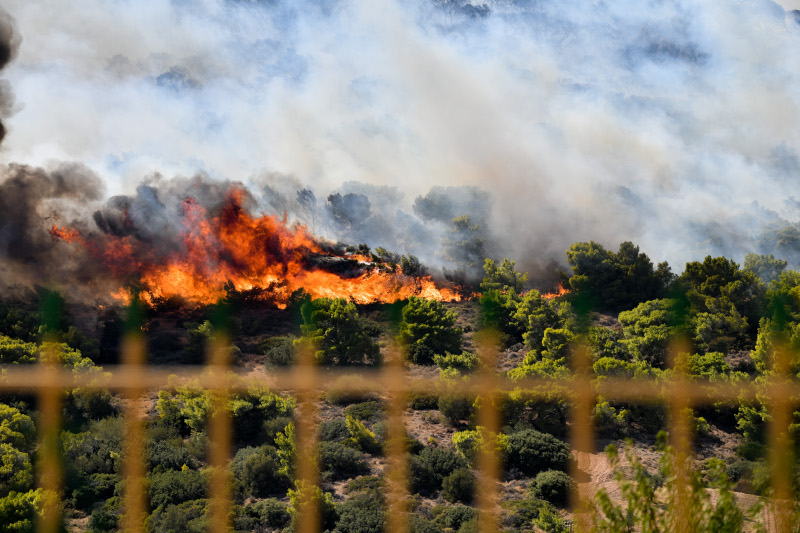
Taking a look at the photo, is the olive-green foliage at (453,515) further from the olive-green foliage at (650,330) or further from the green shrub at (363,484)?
the olive-green foliage at (650,330)

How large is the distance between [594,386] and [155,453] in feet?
57.5

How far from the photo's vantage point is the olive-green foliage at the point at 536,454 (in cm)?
2536

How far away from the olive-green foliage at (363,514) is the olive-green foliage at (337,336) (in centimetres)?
1198

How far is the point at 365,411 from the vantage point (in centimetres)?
3014

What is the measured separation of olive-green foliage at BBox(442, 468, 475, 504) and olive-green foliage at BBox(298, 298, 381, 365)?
461 inches

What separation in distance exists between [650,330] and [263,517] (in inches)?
840

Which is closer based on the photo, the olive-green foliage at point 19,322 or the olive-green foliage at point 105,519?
the olive-green foliage at point 105,519

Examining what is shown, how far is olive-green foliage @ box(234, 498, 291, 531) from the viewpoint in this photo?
21141 millimetres

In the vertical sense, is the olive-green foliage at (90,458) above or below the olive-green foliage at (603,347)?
below

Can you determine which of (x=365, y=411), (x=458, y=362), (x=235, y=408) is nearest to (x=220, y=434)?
(x=235, y=408)

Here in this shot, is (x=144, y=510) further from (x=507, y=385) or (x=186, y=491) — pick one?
(x=507, y=385)

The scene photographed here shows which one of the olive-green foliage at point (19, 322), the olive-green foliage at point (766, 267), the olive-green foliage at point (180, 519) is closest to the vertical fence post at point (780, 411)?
the olive-green foliage at point (180, 519)

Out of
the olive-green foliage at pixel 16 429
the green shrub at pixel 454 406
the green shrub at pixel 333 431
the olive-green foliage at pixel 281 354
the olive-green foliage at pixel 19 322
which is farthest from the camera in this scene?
the olive-green foliage at pixel 281 354

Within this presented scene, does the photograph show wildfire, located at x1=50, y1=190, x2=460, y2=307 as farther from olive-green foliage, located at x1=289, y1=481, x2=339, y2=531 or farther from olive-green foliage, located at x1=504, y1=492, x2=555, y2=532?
olive-green foliage, located at x1=504, y1=492, x2=555, y2=532
